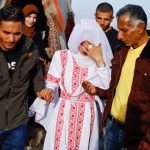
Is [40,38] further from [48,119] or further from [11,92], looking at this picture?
[11,92]

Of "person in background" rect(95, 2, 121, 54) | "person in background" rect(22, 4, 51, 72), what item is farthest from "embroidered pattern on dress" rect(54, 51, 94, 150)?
"person in background" rect(95, 2, 121, 54)

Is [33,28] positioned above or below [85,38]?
below

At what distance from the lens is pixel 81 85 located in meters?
4.48

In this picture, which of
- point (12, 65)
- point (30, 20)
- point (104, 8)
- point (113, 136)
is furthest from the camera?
point (104, 8)

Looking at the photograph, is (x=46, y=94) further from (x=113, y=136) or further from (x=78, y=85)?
(x=113, y=136)

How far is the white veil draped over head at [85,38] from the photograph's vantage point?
14.2 ft

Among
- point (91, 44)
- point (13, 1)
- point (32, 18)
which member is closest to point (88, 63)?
point (91, 44)

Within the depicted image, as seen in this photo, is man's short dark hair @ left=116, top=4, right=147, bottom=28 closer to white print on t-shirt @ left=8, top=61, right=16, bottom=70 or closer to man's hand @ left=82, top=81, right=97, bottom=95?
man's hand @ left=82, top=81, right=97, bottom=95

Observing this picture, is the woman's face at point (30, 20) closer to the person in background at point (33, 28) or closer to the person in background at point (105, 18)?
the person in background at point (33, 28)

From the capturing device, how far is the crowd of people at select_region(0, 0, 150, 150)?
380cm

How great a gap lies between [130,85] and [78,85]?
79 centimetres

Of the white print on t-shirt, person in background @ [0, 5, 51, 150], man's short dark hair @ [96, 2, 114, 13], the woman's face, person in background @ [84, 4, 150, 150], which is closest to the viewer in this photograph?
person in background @ [84, 4, 150, 150]

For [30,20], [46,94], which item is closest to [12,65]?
[46,94]

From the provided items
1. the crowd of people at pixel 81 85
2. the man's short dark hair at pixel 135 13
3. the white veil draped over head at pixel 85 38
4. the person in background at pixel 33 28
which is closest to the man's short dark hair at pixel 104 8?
the person in background at pixel 33 28
